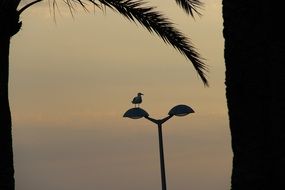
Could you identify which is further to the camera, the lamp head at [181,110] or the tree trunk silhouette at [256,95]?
the lamp head at [181,110]

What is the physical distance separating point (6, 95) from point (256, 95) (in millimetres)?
6979

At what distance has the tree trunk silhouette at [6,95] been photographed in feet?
51.1

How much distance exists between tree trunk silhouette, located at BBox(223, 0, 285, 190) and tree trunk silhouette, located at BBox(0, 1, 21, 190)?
6.36 metres

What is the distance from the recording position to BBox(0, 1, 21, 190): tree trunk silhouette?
1556 centimetres

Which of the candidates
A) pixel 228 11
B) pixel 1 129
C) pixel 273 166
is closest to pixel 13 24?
pixel 1 129

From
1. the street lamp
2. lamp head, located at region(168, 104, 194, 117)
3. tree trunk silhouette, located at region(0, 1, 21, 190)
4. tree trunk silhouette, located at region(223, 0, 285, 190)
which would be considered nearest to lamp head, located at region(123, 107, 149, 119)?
the street lamp

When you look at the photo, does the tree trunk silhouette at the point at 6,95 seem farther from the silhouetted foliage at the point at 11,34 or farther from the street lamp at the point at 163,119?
the street lamp at the point at 163,119

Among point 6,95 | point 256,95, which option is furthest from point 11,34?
point 256,95

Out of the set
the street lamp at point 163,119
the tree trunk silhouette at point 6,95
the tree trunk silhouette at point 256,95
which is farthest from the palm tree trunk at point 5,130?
the street lamp at point 163,119

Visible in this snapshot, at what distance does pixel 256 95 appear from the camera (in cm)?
1008

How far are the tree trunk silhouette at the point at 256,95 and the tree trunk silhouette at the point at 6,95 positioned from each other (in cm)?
636

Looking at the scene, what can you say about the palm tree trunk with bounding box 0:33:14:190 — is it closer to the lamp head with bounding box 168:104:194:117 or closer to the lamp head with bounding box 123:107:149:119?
the lamp head with bounding box 123:107:149:119

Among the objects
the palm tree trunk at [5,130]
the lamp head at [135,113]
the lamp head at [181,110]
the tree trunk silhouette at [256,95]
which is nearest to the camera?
the tree trunk silhouette at [256,95]

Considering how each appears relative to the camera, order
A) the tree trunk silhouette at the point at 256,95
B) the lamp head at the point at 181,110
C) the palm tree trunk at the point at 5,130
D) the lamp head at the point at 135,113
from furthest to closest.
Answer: the lamp head at the point at 135,113
the lamp head at the point at 181,110
the palm tree trunk at the point at 5,130
the tree trunk silhouette at the point at 256,95
